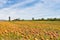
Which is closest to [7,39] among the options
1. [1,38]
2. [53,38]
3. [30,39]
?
[1,38]

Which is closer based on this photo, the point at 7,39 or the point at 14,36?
the point at 7,39

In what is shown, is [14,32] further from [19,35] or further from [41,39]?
[41,39]

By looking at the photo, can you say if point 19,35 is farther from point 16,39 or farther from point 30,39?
point 30,39

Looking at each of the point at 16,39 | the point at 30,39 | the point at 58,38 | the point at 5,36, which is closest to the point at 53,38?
the point at 58,38

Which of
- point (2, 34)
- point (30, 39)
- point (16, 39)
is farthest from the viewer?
point (2, 34)

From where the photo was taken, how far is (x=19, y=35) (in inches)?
322

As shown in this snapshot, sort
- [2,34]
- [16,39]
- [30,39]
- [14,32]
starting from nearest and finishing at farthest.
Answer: [30,39], [16,39], [2,34], [14,32]

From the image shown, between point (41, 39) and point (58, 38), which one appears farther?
point (58, 38)

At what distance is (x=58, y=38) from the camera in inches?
310

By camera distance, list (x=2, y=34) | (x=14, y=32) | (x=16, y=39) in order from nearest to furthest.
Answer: (x=16, y=39) → (x=2, y=34) → (x=14, y=32)

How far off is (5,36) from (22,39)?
3.53 feet

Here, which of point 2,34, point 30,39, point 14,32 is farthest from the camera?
point 14,32

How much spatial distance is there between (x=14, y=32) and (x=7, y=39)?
4.23 ft

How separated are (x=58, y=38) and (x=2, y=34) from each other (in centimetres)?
246
